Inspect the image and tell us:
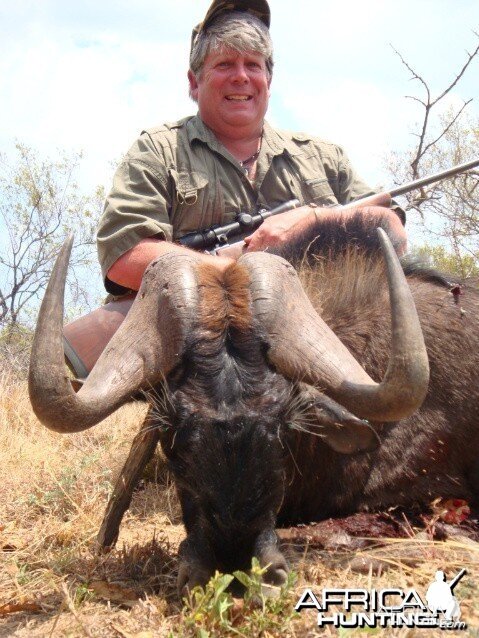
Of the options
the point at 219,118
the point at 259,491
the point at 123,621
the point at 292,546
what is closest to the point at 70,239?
the point at 259,491

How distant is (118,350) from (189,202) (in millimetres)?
2571

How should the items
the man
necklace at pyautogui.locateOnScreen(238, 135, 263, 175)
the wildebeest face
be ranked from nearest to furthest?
the wildebeest face, the man, necklace at pyautogui.locateOnScreen(238, 135, 263, 175)

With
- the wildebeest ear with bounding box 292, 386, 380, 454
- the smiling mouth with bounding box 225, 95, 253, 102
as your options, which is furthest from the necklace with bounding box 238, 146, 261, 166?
the wildebeest ear with bounding box 292, 386, 380, 454

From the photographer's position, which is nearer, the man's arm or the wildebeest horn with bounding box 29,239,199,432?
the wildebeest horn with bounding box 29,239,199,432

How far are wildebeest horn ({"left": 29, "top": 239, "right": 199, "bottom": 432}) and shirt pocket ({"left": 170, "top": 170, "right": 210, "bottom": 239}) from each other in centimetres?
213

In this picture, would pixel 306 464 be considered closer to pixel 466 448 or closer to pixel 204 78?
pixel 466 448

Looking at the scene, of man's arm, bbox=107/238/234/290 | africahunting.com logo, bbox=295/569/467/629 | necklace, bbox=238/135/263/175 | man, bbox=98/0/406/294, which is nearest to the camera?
africahunting.com logo, bbox=295/569/467/629

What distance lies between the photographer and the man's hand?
15.6 ft

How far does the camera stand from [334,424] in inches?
133

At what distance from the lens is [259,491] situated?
117 inches

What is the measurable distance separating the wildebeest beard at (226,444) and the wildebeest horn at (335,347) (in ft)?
0.45

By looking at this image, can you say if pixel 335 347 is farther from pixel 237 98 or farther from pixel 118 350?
pixel 237 98

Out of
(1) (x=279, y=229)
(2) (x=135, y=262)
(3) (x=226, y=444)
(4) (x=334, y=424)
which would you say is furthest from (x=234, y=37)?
(3) (x=226, y=444)

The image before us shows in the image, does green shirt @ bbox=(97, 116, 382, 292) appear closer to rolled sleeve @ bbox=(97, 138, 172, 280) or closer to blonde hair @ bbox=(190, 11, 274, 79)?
rolled sleeve @ bbox=(97, 138, 172, 280)
